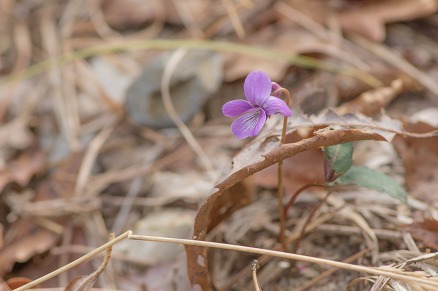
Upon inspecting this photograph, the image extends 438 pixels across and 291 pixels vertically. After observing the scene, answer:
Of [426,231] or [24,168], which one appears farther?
[24,168]

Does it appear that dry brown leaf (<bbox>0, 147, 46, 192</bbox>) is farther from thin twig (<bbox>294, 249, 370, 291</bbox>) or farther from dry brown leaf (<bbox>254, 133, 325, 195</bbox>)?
thin twig (<bbox>294, 249, 370, 291</bbox>)

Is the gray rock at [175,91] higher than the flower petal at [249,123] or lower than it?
lower

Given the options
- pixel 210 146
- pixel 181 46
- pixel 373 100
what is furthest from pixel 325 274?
pixel 181 46

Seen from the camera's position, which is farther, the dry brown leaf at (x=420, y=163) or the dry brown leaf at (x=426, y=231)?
the dry brown leaf at (x=420, y=163)

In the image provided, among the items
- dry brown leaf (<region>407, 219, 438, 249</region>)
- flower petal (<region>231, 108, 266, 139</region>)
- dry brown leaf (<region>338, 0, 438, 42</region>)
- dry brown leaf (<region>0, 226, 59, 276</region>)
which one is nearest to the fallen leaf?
flower petal (<region>231, 108, 266, 139</region>)

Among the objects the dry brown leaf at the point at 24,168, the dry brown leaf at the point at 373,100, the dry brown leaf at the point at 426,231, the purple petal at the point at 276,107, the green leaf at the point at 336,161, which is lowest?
the dry brown leaf at the point at 426,231

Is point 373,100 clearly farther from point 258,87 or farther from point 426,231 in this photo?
point 258,87

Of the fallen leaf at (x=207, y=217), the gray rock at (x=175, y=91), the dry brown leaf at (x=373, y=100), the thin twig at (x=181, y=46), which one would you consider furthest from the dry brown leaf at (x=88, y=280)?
the thin twig at (x=181, y=46)

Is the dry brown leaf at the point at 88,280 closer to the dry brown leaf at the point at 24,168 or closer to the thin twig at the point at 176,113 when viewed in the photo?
the thin twig at the point at 176,113
